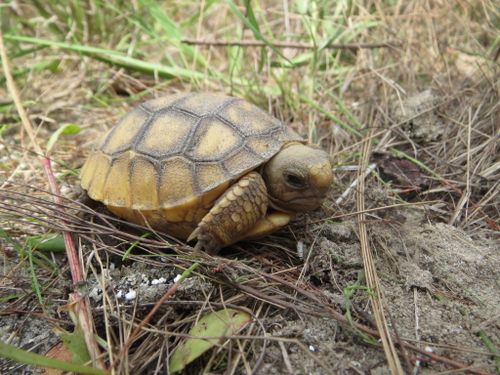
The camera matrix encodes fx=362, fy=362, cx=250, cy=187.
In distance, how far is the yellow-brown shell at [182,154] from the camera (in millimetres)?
1919

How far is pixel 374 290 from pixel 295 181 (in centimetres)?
67

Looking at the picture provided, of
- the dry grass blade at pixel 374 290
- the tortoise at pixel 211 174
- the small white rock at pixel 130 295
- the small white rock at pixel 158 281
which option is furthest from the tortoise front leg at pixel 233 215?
the dry grass blade at pixel 374 290

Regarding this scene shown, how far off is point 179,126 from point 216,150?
11.2 inches

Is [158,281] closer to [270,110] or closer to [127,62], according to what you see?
[270,110]

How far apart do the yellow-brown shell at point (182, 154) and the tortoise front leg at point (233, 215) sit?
73 millimetres

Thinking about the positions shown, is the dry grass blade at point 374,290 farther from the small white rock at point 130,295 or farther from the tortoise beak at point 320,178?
the small white rock at point 130,295

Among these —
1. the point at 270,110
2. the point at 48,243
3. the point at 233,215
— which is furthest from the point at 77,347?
the point at 270,110

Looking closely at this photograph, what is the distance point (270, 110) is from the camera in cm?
306

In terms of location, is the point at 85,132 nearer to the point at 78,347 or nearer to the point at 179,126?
the point at 179,126

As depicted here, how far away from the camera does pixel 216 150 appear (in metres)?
1.95

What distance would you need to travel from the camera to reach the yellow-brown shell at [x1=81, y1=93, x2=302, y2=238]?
1919mm

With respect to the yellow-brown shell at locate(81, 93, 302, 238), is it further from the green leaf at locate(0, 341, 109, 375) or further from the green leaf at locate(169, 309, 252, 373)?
the green leaf at locate(0, 341, 109, 375)

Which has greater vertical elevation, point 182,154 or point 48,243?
point 182,154

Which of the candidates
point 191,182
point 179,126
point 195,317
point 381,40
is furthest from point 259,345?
point 381,40
